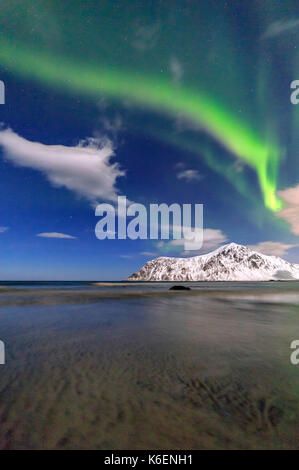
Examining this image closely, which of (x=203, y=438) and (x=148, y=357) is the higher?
(x=203, y=438)

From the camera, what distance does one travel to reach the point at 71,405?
16.6 ft

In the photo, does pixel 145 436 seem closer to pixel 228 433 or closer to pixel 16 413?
pixel 228 433

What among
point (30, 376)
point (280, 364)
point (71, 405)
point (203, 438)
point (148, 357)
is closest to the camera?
point (203, 438)

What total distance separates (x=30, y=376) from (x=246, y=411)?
20.8ft

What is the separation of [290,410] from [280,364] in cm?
322

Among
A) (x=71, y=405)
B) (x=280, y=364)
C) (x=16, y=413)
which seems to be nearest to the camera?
(x=16, y=413)

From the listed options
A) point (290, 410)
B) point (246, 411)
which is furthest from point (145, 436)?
point (290, 410)

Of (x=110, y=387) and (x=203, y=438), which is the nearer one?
(x=203, y=438)
